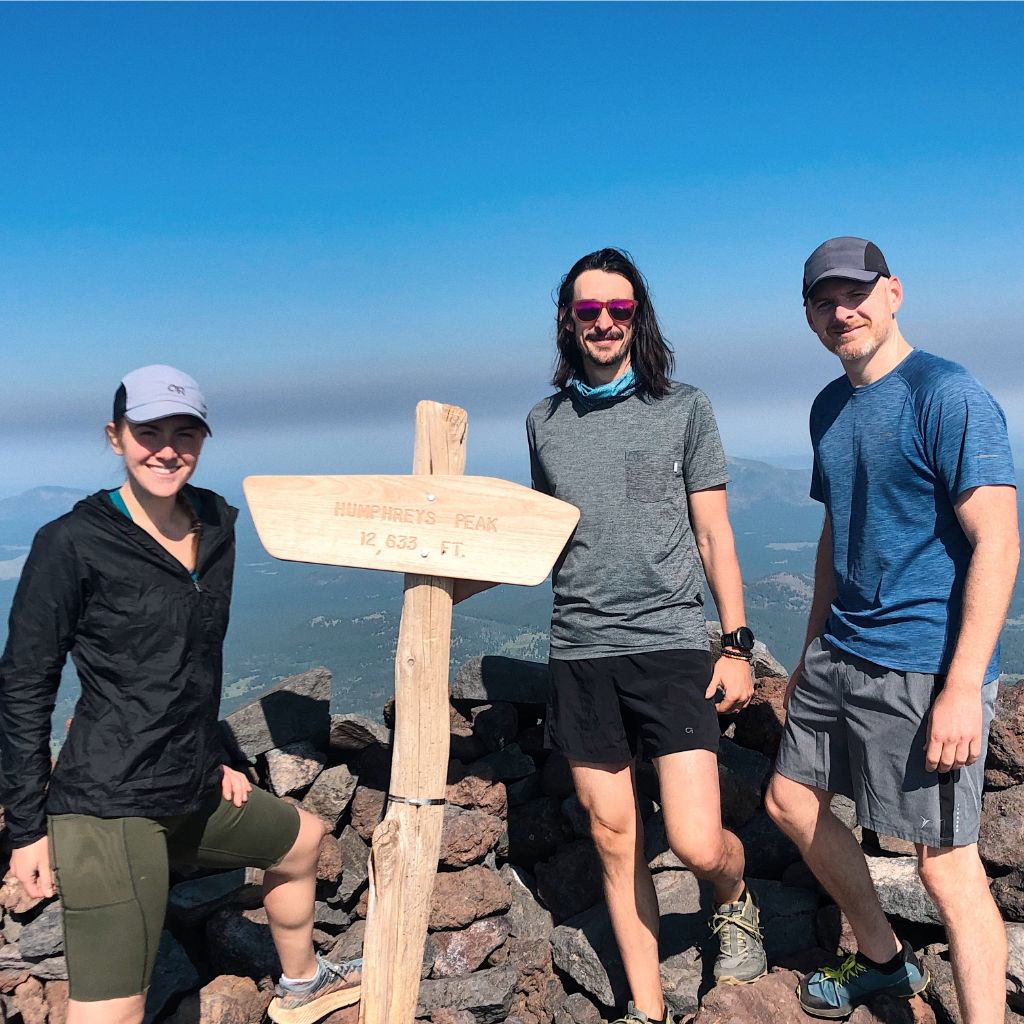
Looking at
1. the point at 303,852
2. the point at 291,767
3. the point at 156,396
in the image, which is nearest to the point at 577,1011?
the point at 303,852

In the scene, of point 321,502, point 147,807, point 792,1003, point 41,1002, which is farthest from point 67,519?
point 792,1003

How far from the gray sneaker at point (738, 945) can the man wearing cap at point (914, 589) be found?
1235mm

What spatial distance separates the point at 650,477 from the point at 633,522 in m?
0.29

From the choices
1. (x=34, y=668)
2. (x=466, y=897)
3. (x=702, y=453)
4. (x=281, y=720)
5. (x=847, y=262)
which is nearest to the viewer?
(x=34, y=668)

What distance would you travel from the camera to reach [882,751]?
427cm

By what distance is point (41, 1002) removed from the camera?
17.9 feet

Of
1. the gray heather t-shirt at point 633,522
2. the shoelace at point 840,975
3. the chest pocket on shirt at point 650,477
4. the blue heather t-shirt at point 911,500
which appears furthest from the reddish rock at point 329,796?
the blue heather t-shirt at point 911,500

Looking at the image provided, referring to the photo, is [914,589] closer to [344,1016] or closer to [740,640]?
[740,640]

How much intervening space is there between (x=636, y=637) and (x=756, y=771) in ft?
8.19

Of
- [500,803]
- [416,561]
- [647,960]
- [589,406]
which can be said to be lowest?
[647,960]

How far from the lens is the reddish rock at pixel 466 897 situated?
20.0ft

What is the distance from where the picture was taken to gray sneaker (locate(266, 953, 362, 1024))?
4926 mm

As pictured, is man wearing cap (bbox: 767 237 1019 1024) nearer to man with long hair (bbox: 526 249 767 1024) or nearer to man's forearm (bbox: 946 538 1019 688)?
man's forearm (bbox: 946 538 1019 688)

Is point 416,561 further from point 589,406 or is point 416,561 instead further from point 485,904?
point 485,904
